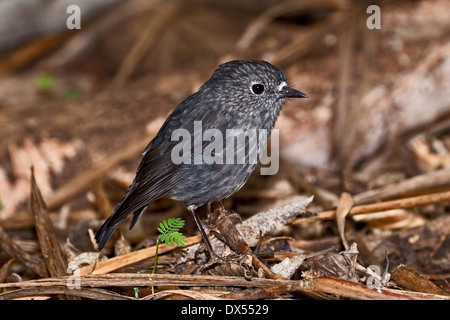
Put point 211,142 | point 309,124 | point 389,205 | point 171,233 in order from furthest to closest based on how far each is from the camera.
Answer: point 309,124 → point 389,205 → point 211,142 → point 171,233

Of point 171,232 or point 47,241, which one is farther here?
point 47,241

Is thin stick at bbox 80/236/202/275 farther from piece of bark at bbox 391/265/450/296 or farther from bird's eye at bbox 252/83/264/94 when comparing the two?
piece of bark at bbox 391/265/450/296

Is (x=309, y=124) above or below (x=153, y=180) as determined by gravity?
above

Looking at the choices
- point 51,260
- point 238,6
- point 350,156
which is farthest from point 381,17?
point 51,260

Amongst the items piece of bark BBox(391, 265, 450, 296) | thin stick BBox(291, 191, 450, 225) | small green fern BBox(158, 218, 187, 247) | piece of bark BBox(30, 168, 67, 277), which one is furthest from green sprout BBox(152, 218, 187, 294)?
piece of bark BBox(391, 265, 450, 296)

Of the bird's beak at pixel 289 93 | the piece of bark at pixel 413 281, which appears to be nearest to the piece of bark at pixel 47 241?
the bird's beak at pixel 289 93

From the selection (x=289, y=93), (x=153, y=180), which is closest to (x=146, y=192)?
(x=153, y=180)

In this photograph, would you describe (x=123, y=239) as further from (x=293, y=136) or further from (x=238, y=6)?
(x=238, y=6)

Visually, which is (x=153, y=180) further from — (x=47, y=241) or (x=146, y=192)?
(x=47, y=241)
